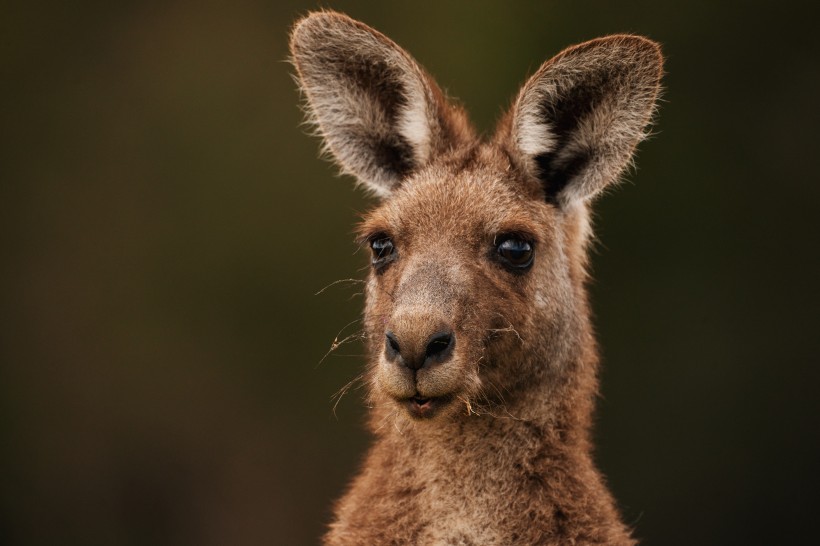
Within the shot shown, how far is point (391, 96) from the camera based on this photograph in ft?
18.4

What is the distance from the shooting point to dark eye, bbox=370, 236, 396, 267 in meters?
5.05

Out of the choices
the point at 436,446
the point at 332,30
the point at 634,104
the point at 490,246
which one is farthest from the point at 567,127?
the point at 436,446

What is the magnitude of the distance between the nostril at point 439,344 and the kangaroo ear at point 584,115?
1.23 metres

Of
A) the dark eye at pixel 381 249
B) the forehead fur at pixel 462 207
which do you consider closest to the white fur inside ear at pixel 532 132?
the forehead fur at pixel 462 207

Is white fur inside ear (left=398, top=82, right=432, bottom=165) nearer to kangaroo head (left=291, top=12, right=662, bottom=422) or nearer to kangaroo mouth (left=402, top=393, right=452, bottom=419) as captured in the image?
kangaroo head (left=291, top=12, right=662, bottom=422)

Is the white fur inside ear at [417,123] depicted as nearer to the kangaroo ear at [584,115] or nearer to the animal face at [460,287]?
the animal face at [460,287]

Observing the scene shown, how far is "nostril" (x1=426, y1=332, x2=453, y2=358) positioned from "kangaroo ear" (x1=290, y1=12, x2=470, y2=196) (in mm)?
1340

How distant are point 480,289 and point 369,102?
1463mm

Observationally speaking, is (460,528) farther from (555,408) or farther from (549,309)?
(549,309)

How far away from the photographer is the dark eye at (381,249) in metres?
5.05

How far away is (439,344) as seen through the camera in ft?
14.3

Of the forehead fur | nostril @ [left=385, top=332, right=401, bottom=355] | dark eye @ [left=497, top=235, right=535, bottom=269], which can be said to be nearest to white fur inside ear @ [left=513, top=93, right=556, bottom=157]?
the forehead fur

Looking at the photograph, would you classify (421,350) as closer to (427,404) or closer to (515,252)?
(427,404)

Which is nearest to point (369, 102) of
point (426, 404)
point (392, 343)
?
point (392, 343)
